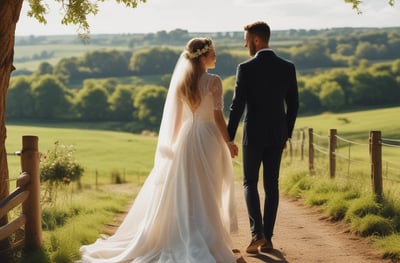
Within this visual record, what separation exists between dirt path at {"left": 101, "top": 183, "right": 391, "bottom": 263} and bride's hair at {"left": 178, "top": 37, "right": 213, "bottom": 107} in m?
1.79

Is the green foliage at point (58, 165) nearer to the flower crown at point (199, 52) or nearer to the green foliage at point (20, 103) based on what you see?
the flower crown at point (199, 52)

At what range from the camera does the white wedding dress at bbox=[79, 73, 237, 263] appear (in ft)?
21.4

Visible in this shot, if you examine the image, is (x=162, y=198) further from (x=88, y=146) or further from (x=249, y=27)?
(x=88, y=146)

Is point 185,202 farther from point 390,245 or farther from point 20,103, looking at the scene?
point 20,103

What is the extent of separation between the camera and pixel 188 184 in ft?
22.5

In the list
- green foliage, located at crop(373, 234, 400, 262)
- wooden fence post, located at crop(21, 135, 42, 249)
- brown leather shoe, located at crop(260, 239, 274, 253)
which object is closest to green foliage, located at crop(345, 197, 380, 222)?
green foliage, located at crop(373, 234, 400, 262)

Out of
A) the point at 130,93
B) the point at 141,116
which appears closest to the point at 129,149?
the point at 141,116

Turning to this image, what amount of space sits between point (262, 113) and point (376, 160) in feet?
11.5

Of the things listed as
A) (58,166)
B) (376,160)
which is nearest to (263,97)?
(376,160)

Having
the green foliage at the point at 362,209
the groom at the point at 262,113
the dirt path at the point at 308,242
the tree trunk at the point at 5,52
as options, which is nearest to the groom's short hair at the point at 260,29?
the groom at the point at 262,113

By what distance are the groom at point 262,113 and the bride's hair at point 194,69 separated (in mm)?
413

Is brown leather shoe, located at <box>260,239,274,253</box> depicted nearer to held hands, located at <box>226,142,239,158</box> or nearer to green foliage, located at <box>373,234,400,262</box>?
held hands, located at <box>226,142,239,158</box>

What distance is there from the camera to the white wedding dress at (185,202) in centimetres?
654

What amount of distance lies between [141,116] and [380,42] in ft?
218
